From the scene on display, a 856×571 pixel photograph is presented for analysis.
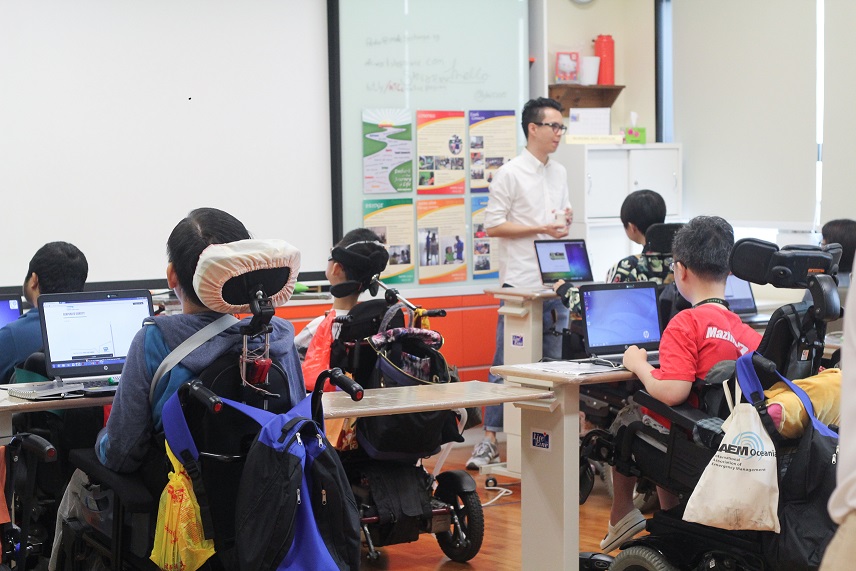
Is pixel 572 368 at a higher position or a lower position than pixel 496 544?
higher

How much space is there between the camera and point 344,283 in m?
3.96

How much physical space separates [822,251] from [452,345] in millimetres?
3762

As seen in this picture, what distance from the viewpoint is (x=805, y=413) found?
2.80 metres

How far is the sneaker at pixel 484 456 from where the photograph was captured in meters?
5.50

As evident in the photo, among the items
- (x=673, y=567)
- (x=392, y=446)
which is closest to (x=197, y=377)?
(x=392, y=446)

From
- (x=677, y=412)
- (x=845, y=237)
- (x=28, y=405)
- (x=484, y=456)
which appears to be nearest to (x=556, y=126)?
(x=845, y=237)

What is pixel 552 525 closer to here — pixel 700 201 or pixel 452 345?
pixel 452 345

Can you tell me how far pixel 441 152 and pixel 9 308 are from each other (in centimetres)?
305

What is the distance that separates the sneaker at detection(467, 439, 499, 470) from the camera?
5.50 metres

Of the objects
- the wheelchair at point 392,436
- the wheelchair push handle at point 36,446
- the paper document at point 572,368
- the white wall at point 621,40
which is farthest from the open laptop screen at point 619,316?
the white wall at point 621,40

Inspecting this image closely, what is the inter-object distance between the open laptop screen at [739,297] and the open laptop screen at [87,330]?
3.09 metres

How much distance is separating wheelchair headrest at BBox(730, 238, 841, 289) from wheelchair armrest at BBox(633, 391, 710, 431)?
46cm

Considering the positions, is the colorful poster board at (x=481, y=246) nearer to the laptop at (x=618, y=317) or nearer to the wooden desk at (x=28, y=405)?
the laptop at (x=618, y=317)

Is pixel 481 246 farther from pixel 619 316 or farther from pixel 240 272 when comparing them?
pixel 240 272
